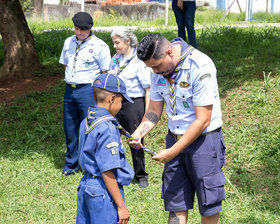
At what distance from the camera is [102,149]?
3.05 m

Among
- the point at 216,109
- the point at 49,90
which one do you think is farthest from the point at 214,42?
the point at 216,109

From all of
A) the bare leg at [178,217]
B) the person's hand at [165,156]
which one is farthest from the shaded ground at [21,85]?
the person's hand at [165,156]

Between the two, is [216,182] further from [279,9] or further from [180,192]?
[279,9]

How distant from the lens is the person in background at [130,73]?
523 cm

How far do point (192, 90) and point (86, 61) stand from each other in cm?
263

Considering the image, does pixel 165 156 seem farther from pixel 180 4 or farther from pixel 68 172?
pixel 180 4

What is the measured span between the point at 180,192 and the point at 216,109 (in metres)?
0.79

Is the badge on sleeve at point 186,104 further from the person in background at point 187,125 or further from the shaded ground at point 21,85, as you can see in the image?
the shaded ground at point 21,85

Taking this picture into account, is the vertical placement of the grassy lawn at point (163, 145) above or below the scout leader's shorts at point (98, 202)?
below

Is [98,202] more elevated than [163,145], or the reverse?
[98,202]

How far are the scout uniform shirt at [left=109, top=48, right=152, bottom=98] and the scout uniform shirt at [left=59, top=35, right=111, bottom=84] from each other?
401 millimetres

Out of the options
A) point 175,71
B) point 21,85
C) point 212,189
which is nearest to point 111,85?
point 175,71

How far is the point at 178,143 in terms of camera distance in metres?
3.29

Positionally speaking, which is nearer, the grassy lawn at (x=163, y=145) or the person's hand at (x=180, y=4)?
the grassy lawn at (x=163, y=145)
